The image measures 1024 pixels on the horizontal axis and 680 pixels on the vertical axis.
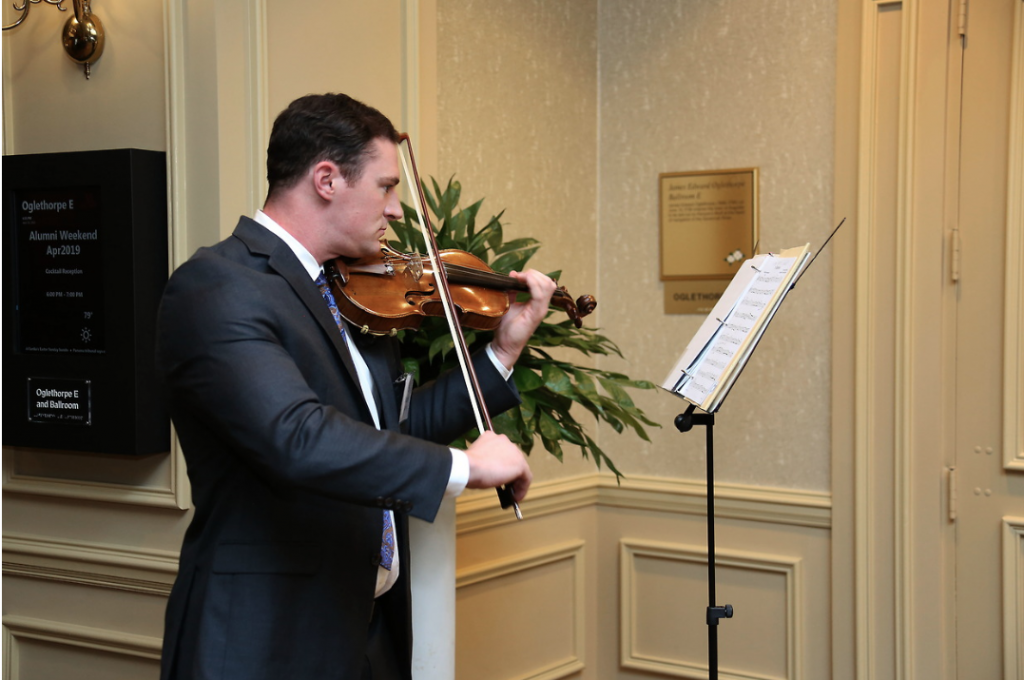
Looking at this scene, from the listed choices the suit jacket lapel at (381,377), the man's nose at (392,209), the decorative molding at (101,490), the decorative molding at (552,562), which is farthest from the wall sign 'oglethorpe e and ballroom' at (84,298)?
the decorative molding at (552,562)

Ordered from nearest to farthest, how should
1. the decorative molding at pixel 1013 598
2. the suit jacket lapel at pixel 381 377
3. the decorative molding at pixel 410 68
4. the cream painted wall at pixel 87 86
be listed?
the suit jacket lapel at pixel 381 377, the cream painted wall at pixel 87 86, the decorative molding at pixel 410 68, the decorative molding at pixel 1013 598

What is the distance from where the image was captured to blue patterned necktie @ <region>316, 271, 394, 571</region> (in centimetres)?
166

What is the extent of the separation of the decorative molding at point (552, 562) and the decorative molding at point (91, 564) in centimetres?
99

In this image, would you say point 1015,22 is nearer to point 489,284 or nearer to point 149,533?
point 489,284

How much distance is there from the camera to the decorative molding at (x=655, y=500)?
3094 millimetres

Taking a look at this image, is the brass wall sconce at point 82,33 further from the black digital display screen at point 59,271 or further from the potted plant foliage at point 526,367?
the potted plant foliage at point 526,367

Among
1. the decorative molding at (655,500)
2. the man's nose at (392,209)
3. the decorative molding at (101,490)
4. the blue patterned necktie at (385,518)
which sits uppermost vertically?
the man's nose at (392,209)

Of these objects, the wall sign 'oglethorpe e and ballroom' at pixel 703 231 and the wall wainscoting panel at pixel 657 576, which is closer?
the wall wainscoting panel at pixel 657 576

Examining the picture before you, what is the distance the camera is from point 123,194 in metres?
2.21

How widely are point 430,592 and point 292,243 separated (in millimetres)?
843

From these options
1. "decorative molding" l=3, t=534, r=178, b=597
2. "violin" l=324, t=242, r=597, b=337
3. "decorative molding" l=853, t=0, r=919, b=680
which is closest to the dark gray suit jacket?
"violin" l=324, t=242, r=597, b=337

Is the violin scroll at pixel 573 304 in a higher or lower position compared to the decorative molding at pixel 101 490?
higher

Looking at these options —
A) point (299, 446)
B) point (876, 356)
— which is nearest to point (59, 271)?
point (299, 446)

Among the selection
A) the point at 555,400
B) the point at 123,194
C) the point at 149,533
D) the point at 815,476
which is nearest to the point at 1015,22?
the point at 815,476
